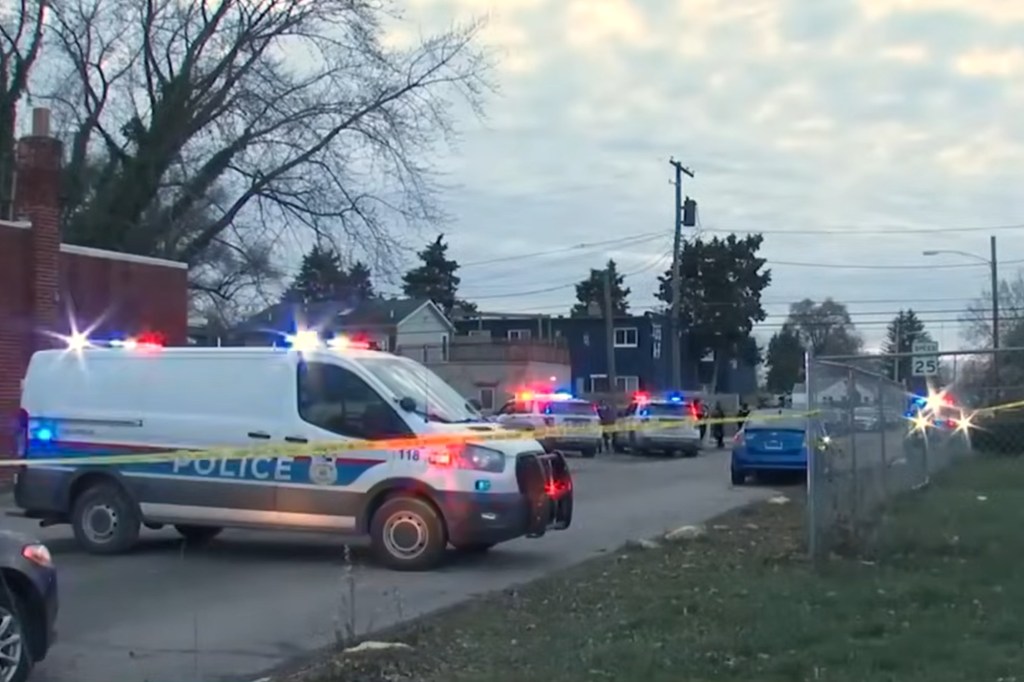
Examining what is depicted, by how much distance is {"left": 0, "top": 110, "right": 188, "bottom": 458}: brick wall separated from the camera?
2572 centimetres

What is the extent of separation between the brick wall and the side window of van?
13.8 m

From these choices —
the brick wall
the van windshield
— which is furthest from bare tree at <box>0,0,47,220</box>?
the van windshield

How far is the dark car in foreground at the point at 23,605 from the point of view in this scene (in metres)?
7.57

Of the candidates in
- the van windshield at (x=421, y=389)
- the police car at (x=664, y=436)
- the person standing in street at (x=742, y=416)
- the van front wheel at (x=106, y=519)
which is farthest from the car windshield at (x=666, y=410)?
the van front wheel at (x=106, y=519)

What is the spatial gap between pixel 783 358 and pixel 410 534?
96.0 m

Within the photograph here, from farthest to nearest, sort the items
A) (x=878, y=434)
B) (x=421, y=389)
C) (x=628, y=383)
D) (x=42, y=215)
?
1. (x=628, y=383)
2. (x=42, y=215)
3. (x=878, y=434)
4. (x=421, y=389)

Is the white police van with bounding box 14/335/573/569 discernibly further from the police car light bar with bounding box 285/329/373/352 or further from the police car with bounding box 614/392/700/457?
the police car with bounding box 614/392/700/457

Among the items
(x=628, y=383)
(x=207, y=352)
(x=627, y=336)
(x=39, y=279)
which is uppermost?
(x=627, y=336)

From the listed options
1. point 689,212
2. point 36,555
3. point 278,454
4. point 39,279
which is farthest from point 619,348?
point 36,555

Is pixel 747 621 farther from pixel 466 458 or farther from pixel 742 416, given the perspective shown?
pixel 742 416

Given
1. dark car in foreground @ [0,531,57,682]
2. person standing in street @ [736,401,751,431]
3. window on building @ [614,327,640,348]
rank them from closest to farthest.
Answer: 1. dark car in foreground @ [0,531,57,682]
2. person standing in street @ [736,401,751,431]
3. window on building @ [614,327,640,348]

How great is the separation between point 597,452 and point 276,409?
2888 centimetres

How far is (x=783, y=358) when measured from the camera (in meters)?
107

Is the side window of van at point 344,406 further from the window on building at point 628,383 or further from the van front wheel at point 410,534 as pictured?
the window on building at point 628,383
